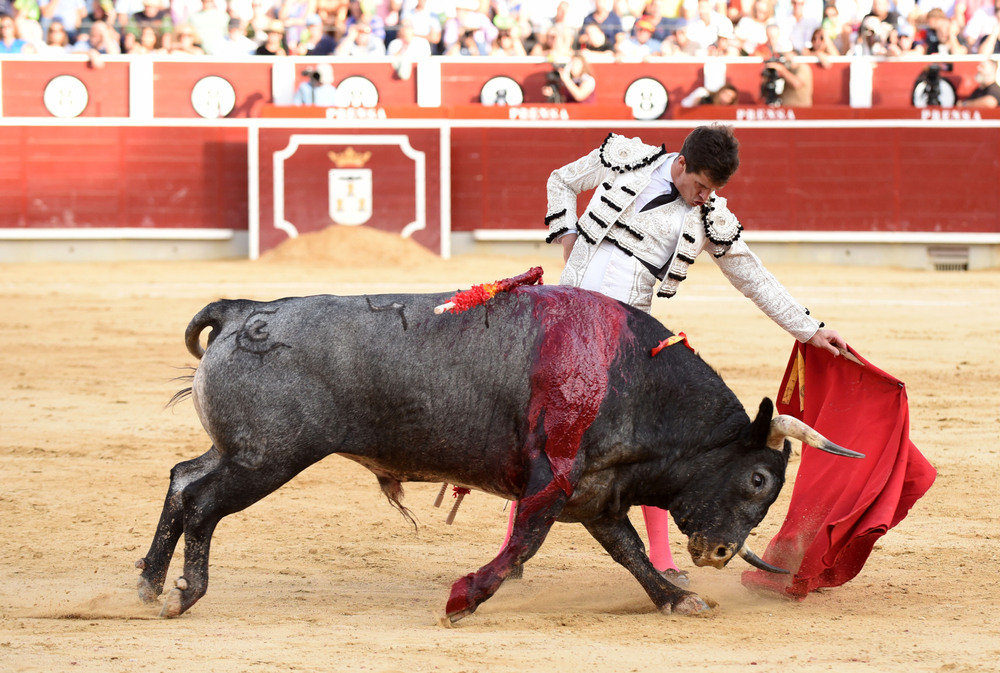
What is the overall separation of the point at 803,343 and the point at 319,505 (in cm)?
174

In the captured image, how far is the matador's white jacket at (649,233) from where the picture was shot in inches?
131

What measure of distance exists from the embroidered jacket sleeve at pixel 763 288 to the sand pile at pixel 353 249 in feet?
28.2

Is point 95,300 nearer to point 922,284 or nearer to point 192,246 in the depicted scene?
point 192,246

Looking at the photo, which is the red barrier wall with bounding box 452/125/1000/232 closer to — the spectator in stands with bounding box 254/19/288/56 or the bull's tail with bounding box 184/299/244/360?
the spectator in stands with bounding box 254/19/288/56

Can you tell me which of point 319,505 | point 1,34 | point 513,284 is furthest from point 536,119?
point 513,284

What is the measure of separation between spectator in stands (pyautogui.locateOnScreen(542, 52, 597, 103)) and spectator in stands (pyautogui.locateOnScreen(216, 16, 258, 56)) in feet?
9.35

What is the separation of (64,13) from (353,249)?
3.76m

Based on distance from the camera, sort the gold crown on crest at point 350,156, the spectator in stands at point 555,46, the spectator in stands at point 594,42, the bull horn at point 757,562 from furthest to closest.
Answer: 1. the spectator in stands at point 594,42
2. the spectator in stands at point 555,46
3. the gold crown on crest at point 350,156
4. the bull horn at point 757,562

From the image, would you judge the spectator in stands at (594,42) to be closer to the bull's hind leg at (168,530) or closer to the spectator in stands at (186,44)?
the spectator in stands at (186,44)

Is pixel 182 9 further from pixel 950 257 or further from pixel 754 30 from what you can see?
pixel 950 257

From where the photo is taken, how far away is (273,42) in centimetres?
1265

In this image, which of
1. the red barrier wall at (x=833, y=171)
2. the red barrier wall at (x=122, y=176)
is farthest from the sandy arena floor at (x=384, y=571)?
the red barrier wall at (x=122, y=176)

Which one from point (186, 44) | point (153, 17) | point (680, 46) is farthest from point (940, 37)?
point (153, 17)

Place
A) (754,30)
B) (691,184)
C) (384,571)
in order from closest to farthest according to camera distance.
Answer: (691,184), (384,571), (754,30)
